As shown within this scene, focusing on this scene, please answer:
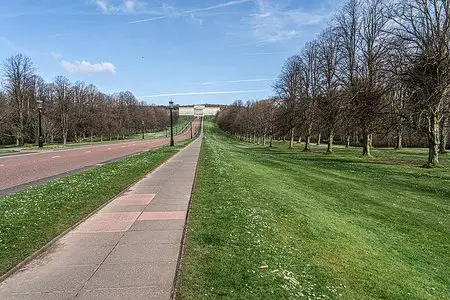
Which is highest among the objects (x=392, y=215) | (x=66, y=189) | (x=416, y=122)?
(x=416, y=122)

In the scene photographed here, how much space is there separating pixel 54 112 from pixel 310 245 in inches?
3532

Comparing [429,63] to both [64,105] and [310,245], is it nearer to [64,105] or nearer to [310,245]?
[310,245]

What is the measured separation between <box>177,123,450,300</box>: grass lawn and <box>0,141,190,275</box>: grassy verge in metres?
2.51

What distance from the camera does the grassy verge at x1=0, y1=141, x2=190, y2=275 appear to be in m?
6.22

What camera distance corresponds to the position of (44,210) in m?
8.79

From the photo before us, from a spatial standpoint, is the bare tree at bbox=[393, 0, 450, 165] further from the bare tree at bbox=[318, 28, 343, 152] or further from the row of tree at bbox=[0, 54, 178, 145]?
the row of tree at bbox=[0, 54, 178, 145]

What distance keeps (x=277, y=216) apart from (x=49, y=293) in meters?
5.66

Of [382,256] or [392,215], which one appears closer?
[382,256]

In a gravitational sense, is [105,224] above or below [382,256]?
above

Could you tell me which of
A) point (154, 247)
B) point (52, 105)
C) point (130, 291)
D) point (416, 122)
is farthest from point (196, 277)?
point (52, 105)

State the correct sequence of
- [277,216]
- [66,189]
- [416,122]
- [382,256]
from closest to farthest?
[382,256], [277,216], [66,189], [416,122]

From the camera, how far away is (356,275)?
5.99 meters

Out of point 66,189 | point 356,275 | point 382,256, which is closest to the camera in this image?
point 356,275

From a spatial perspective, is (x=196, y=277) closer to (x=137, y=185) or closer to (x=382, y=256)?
(x=382, y=256)
